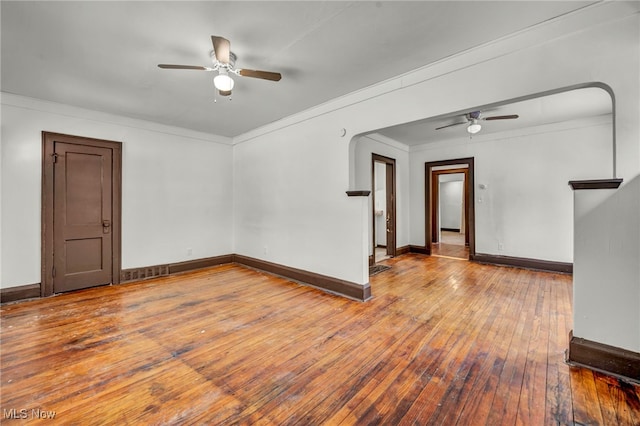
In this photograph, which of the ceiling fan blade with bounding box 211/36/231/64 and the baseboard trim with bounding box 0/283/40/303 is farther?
the baseboard trim with bounding box 0/283/40/303

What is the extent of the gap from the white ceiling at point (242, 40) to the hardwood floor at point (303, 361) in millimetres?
2811

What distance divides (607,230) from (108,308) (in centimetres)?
518

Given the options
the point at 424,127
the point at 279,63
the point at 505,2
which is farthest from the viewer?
the point at 424,127

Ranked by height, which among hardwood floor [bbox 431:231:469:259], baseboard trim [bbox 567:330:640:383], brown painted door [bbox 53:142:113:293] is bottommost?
baseboard trim [bbox 567:330:640:383]

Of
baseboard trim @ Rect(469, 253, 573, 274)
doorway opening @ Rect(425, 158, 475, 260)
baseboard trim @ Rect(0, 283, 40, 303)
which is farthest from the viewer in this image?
doorway opening @ Rect(425, 158, 475, 260)

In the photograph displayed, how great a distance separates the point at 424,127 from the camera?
5.14 m

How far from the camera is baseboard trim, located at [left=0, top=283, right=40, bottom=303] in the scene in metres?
3.51

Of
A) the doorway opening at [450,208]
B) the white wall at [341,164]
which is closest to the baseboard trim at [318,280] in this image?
the white wall at [341,164]

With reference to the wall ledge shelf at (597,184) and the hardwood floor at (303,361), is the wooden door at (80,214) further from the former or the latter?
the wall ledge shelf at (597,184)

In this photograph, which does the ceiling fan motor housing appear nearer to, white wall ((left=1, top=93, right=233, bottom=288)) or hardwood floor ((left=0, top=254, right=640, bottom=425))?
hardwood floor ((left=0, top=254, right=640, bottom=425))

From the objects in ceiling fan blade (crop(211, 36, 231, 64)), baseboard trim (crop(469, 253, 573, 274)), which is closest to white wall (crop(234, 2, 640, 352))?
baseboard trim (crop(469, 253, 573, 274))

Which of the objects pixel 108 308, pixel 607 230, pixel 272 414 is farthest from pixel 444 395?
pixel 108 308

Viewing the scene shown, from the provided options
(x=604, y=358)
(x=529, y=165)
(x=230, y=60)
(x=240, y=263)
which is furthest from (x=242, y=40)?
(x=529, y=165)

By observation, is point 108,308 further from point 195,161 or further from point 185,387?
point 195,161
